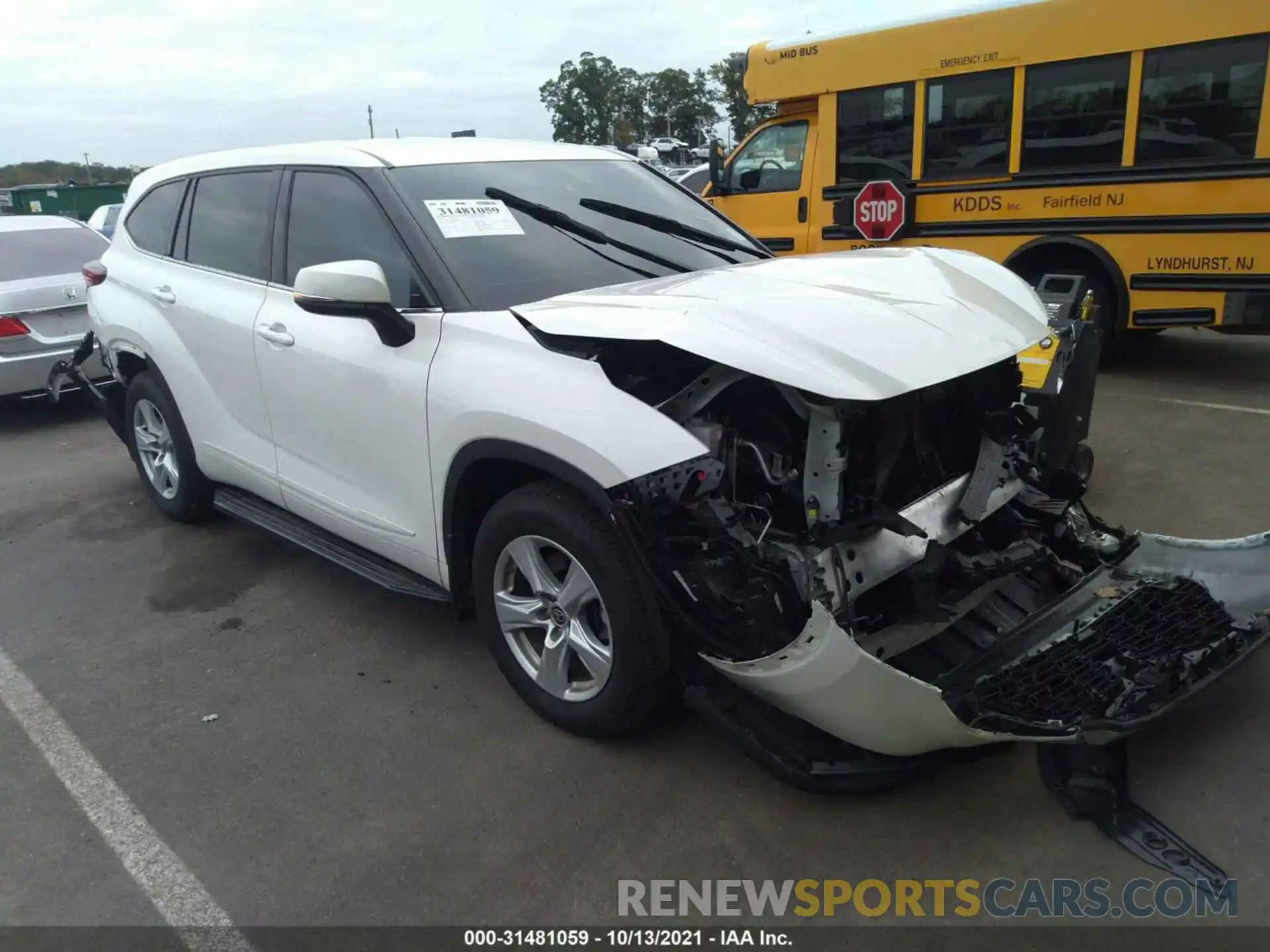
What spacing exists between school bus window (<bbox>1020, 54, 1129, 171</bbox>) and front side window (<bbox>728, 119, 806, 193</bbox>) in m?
2.12

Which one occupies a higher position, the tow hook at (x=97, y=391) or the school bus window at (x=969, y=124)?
the school bus window at (x=969, y=124)

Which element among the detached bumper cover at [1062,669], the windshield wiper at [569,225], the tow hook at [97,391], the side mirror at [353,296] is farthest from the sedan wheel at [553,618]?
the tow hook at [97,391]

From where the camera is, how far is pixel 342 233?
3654 millimetres

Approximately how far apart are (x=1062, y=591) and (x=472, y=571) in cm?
203

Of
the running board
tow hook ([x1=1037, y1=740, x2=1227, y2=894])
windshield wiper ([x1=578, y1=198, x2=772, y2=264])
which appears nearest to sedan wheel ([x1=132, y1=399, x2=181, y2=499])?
the running board

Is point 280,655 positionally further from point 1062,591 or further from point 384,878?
point 1062,591

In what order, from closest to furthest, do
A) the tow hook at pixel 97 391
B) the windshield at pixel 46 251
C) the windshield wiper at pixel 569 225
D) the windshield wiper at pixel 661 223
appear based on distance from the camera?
1. the windshield wiper at pixel 569 225
2. the windshield wiper at pixel 661 223
3. the tow hook at pixel 97 391
4. the windshield at pixel 46 251

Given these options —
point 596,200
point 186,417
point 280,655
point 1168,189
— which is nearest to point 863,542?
point 596,200

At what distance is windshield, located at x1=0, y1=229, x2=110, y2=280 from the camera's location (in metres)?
7.70

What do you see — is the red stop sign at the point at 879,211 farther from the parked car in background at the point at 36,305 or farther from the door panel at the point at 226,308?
the parked car in background at the point at 36,305

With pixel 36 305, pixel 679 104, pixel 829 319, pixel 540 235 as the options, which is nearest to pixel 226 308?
pixel 540 235

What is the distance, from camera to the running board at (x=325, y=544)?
346cm

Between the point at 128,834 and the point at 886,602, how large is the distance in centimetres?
234

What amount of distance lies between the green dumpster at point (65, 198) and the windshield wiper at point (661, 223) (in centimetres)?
2984
